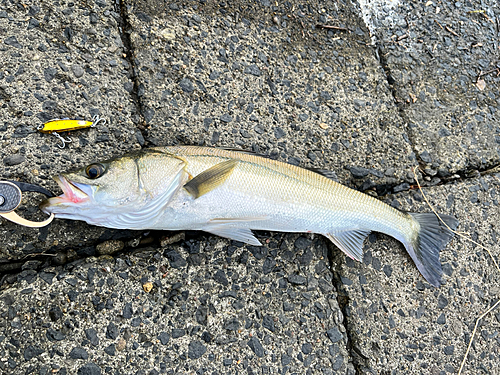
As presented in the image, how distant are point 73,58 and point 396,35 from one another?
9.88 ft

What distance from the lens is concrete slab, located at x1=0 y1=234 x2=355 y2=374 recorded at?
7.48 ft

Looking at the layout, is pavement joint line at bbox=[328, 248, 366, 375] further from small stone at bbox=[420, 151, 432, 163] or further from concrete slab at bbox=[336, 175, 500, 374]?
small stone at bbox=[420, 151, 432, 163]

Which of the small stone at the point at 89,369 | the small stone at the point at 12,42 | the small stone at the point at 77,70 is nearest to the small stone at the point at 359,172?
the small stone at the point at 77,70

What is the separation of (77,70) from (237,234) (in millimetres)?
1743

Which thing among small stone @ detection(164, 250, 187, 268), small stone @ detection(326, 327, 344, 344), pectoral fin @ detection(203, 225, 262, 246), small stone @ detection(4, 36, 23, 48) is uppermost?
small stone @ detection(4, 36, 23, 48)

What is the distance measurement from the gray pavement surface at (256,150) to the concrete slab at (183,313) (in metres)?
0.01

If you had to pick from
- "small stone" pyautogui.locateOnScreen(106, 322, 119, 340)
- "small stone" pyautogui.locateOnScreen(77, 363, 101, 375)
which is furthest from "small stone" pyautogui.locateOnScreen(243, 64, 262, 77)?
"small stone" pyautogui.locateOnScreen(77, 363, 101, 375)

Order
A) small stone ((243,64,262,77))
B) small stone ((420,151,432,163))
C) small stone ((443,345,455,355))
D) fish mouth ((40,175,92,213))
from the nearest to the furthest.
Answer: fish mouth ((40,175,92,213)) → small stone ((443,345,455,355)) → small stone ((243,64,262,77)) → small stone ((420,151,432,163))

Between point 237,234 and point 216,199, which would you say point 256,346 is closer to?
point 237,234

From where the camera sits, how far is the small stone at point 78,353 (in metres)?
2.27

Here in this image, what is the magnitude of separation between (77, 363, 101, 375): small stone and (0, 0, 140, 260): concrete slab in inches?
31.6

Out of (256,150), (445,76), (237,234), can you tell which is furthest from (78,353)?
(445,76)

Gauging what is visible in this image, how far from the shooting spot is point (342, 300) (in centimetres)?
285

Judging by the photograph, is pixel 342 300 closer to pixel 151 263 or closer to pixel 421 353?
pixel 421 353
